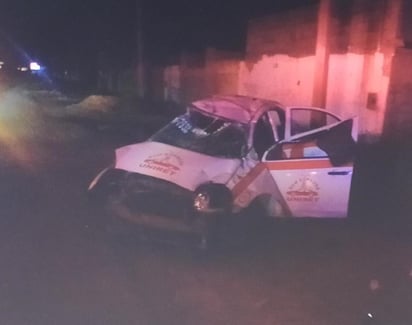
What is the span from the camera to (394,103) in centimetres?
265

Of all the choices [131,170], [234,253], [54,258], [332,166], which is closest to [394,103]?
[332,166]

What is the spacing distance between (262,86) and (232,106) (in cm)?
16

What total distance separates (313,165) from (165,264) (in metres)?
0.60

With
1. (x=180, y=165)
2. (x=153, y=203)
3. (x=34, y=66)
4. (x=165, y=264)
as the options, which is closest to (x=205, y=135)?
(x=180, y=165)

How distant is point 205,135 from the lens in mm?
2521

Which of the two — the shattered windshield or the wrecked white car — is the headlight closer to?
the wrecked white car

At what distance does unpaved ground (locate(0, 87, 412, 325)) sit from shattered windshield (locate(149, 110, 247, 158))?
0.13 meters

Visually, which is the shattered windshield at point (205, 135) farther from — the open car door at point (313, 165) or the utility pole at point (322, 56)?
the utility pole at point (322, 56)

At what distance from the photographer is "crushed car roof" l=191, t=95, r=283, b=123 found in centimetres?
255

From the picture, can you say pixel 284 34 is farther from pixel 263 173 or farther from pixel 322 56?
pixel 263 173

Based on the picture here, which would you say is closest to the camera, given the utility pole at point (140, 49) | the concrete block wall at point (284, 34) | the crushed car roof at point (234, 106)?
the crushed car roof at point (234, 106)

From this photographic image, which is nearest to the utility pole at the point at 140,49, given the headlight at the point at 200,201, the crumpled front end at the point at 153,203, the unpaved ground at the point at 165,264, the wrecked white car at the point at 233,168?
the unpaved ground at the point at 165,264

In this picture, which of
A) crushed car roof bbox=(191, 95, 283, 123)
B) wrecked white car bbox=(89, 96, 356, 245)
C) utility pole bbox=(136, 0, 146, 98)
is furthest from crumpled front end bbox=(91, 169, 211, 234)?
utility pole bbox=(136, 0, 146, 98)

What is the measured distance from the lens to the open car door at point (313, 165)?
98.6 inches
